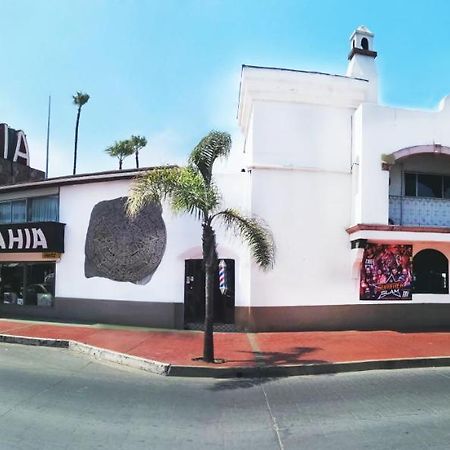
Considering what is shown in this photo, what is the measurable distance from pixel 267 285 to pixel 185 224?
2906mm

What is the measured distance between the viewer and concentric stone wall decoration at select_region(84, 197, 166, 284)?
46.4 feet

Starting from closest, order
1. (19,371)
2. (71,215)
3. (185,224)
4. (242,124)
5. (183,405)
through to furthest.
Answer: (183,405)
(19,371)
(185,224)
(71,215)
(242,124)

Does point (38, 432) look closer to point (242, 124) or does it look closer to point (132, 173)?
point (132, 173)

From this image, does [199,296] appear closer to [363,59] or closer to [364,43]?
[363,59]

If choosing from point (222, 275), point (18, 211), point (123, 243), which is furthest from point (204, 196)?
point (18, 211)

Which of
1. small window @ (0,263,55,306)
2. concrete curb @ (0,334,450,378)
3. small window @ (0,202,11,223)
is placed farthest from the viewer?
small window @ (0,202,11,223)

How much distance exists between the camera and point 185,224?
13953 mm

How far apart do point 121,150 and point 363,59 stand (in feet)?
95.9

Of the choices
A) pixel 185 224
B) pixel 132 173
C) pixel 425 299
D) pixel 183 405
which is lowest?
pixel 183 405

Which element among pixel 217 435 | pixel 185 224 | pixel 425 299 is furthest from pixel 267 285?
pixel 217 435

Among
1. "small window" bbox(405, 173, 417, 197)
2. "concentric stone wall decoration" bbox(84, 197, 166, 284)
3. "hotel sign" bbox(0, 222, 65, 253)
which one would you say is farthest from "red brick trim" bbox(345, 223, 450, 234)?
"hotel sign" bbox(0, 222, 65, 253)

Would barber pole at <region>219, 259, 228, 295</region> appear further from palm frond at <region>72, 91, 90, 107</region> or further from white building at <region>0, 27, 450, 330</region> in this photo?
palm frond at <region>72, 91, 90, 107</region>

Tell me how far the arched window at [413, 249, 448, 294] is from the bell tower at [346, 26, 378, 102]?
485 centimetres

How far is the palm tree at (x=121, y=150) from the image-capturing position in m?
40.6
